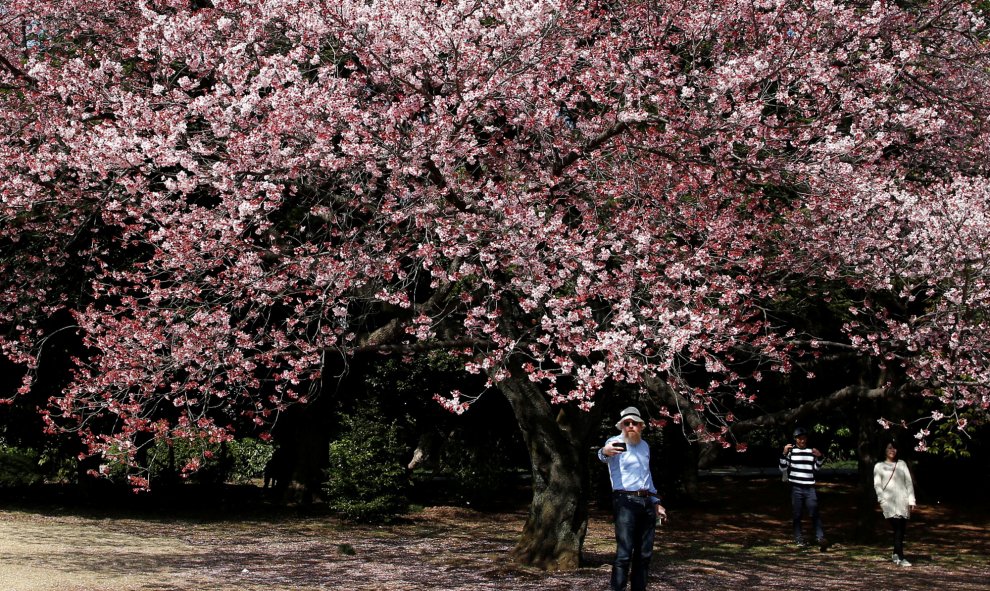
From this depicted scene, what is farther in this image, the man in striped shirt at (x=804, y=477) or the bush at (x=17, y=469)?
the bush at (x=17, y=469)

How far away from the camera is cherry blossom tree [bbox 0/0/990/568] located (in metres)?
8.98

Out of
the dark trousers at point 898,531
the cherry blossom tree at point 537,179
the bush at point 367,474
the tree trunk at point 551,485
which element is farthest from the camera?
the bush at point 367,474

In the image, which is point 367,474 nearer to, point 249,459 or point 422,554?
point 422,554

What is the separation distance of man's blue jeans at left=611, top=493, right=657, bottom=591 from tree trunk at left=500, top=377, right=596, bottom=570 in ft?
11.9

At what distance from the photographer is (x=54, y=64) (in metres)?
12.7

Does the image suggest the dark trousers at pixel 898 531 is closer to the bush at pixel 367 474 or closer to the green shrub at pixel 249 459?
the bush at pixel 367 474

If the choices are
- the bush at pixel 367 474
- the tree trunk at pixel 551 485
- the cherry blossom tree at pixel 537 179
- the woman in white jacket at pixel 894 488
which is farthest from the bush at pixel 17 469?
the woman in white jacket at pixel 894 488

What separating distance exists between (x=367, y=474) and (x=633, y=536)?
1161 centimetres

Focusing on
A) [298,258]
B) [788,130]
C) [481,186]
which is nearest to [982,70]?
[788,130]

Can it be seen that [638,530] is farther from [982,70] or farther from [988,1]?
[988,1]

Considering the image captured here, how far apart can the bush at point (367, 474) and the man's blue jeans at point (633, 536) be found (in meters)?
11.2

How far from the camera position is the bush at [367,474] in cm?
1838

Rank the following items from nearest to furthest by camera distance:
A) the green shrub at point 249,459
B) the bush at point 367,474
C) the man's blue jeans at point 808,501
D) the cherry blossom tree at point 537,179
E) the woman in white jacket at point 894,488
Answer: the cherry blossom tree at point 537,179 → the woman in white jacket at point 894,488 → the man's blue jeans at point 808,501 → the bush at point 367,474 → the green shrub at point 249,459

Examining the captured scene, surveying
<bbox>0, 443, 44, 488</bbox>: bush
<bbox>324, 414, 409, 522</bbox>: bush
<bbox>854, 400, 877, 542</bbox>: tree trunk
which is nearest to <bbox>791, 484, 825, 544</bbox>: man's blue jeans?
<bbox>854, 400, 877, 542</bbox>: tree trunk
